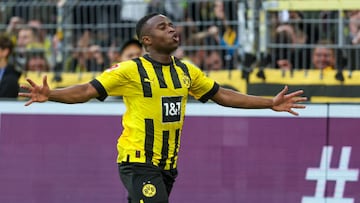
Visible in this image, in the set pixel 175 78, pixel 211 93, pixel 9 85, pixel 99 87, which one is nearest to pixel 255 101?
pixel 211 93

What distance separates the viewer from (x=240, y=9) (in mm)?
10562

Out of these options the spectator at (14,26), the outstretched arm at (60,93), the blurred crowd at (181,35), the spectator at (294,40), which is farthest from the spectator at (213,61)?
the outstretched arm at (60,93)

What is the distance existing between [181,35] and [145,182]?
16.7ft

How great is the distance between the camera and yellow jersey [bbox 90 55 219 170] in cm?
653

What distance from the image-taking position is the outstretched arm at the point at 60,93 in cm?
630

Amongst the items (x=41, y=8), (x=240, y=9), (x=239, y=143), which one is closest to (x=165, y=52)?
(x=239, y=143)

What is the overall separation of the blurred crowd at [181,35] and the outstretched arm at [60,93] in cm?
303

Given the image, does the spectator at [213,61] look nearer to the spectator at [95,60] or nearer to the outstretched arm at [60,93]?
the spectator at [95,60]

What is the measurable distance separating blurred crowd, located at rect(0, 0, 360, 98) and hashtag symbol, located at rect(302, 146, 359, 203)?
1468mm

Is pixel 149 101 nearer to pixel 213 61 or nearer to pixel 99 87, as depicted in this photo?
pixel 99 87

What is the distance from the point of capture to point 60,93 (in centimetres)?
637

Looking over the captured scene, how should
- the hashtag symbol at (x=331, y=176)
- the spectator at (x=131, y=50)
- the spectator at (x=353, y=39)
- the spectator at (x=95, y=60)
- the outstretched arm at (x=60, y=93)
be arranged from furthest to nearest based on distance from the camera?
the spectator at (x=95, y=60)
the spectator at (x=353, y=39)
the spectator at (x=131, y=50)
the hashtag symbol at (x=331, y=176)
the outstretched arm at (x=60, y=93)

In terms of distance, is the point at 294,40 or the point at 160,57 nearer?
the point at 160,57

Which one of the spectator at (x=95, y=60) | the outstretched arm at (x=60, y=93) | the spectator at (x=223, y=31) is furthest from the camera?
the spectator at (x=95, y=60)
